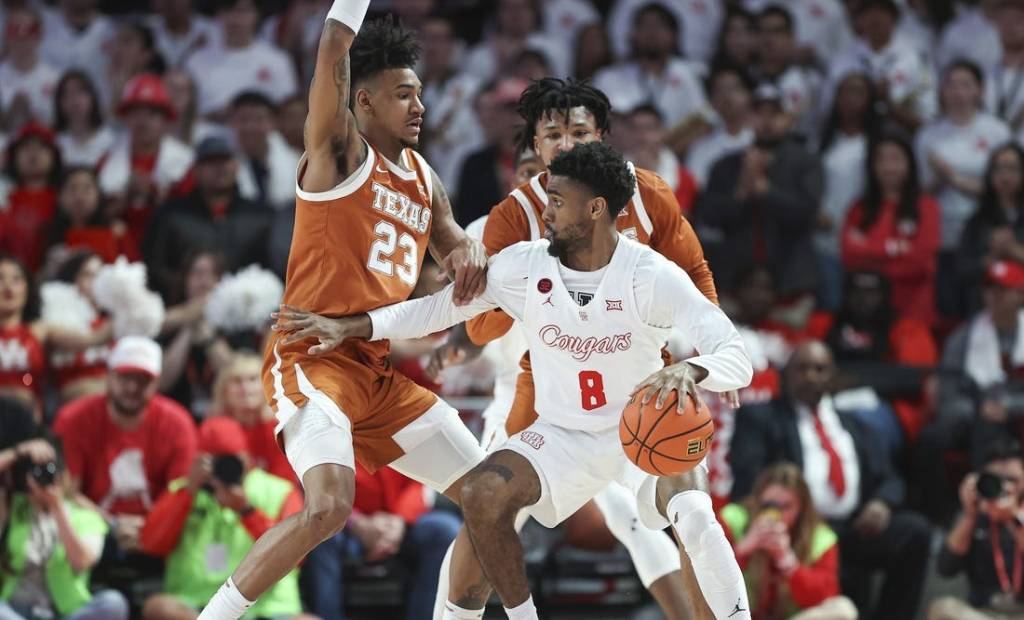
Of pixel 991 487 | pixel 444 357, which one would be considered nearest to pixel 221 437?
pixel 444 357

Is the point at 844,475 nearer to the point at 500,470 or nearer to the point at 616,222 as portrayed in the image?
the point at 616,222

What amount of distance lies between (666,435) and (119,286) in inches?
192

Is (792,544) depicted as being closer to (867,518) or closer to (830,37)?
(867,518)

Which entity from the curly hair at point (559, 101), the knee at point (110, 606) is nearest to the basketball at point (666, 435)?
the curly hair at point (559, 101)

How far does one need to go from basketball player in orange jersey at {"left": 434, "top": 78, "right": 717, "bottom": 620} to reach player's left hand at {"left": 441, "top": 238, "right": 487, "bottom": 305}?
304 mm

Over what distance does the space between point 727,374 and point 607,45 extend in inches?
268

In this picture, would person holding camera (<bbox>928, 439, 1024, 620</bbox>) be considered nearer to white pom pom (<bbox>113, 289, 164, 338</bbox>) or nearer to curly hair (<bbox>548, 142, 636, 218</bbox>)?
curly hair (<bbox>548, 142, 636, 218</bbox>)

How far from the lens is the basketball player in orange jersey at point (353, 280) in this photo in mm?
6113

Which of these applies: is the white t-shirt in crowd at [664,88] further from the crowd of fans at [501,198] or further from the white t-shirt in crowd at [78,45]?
the white t-shirt in crowd at [78,45]

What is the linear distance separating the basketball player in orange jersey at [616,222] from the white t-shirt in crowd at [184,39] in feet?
20.4

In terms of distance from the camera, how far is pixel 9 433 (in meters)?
8.65

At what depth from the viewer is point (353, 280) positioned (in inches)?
254

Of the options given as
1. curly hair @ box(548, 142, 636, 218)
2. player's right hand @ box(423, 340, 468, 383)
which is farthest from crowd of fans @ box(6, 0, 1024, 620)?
curly hair @ box(548, 142, 636, 218)

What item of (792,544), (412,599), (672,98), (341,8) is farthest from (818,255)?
(341,8)
